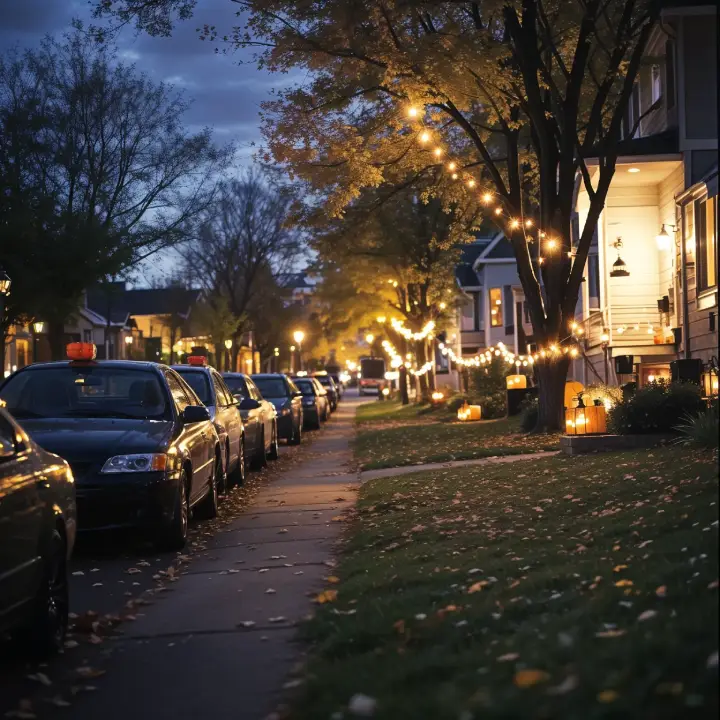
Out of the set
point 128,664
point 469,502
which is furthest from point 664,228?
point 128,664

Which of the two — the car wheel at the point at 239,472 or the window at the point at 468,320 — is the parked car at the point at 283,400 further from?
the window at the point at 468,320

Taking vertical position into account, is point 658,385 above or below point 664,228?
below

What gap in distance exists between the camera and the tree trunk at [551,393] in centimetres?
2033

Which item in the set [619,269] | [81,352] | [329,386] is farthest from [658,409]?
[329,386]

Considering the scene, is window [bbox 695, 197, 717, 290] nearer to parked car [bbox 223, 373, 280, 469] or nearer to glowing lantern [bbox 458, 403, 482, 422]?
parked car [bbox 223, 373, 280, 469]

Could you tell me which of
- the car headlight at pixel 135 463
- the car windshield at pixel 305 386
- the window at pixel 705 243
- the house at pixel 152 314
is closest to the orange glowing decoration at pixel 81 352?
the car headlight at pixel 135 463

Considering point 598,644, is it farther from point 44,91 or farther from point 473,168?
point 44,91

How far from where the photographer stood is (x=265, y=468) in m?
20.0

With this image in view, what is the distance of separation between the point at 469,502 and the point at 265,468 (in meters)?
8.55

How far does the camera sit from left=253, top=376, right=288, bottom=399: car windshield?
84.4 feet

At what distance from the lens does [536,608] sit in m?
6.18

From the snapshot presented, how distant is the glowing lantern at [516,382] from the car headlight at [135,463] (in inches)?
807

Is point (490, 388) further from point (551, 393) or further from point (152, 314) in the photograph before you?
point (152, 314)

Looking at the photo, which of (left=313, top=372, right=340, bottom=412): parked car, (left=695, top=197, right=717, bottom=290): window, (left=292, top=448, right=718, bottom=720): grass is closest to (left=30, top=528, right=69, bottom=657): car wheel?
(left=292, top=448, right=718, bottom=720): grass
